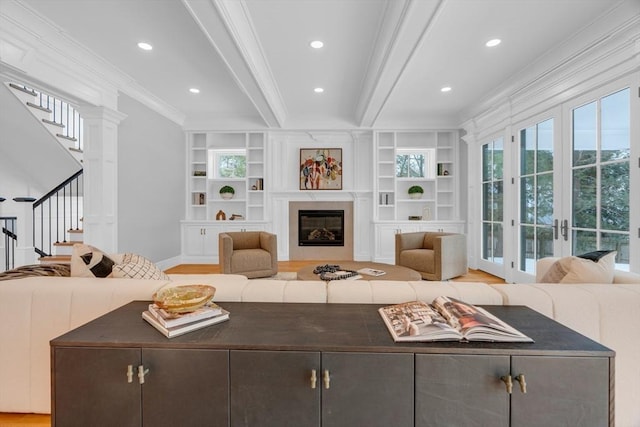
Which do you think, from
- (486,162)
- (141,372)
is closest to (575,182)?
(486,162)

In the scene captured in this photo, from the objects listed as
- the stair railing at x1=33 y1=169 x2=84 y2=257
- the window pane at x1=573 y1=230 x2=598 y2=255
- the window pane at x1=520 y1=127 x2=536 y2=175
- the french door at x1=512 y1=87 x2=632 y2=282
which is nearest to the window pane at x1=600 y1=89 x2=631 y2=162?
the french door at x1=512 y1=87 x2=632 y2=282

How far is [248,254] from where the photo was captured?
407 centimetres

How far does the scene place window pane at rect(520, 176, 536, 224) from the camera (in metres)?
3.83

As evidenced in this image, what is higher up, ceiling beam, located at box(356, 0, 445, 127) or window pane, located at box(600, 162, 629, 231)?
ceiling beam, located at box(356, 0, 445, 127)

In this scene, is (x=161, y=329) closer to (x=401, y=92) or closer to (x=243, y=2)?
(x=243, y=2)

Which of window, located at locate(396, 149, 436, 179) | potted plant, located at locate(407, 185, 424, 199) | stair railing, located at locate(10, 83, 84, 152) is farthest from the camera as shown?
window, located at locate(396, 149, 436, 179)

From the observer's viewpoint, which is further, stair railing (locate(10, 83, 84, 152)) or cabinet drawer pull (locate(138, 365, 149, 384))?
stair railing (locate(10, 83, 84, 152))

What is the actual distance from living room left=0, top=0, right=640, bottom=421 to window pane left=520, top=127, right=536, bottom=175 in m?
0.02

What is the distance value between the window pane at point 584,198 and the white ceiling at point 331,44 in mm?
1193

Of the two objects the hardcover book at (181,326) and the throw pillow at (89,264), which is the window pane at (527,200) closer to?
the hardcover book at (181,326)

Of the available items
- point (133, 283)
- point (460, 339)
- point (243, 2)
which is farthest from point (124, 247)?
point (460, 339)

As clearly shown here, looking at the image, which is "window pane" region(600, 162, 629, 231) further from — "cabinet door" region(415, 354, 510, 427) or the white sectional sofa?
"cabinet door" region(415, 354, 510, 427)

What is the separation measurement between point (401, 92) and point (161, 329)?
4204 millimetres

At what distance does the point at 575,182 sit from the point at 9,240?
24.3 feet
